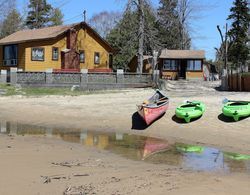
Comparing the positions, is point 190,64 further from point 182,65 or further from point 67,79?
point 67,79

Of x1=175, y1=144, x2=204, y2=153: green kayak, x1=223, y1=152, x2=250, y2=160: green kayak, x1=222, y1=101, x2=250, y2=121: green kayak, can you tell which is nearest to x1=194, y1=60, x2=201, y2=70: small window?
x1=222, y1=101, x2=250, y2=121: green kayak

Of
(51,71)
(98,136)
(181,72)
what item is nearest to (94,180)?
(98,136)

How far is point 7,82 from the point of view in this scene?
35094mm

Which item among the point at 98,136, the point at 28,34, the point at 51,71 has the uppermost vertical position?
the point at 28,34

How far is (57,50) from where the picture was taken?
4350 centimetres

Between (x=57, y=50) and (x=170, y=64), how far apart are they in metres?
17.1

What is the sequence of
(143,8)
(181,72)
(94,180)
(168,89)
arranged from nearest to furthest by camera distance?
(94,180), (168,89), (143,8), (181,72)

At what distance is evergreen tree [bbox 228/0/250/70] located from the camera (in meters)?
66.4

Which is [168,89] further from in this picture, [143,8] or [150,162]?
[150,162]

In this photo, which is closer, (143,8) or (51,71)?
(51,71)

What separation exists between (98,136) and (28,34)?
28.8m

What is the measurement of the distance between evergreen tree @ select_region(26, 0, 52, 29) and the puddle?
63244 millimetres

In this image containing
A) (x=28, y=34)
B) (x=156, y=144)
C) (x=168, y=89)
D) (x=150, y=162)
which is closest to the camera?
(x=150, y=162)

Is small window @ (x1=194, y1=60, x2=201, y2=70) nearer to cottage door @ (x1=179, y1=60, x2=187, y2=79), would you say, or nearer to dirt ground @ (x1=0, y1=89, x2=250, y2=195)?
cottage door @ (x1=179, y1=60, x2=187, y2=79)
